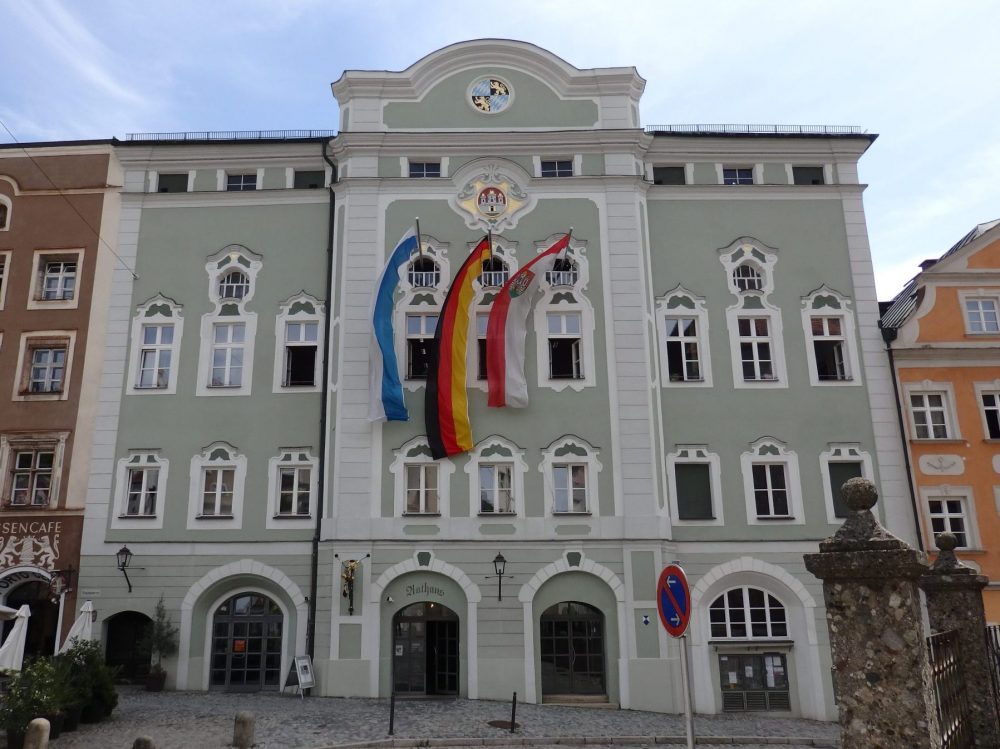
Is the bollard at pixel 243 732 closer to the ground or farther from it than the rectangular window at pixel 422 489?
closer to the ground

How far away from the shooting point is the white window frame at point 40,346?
24562 mm

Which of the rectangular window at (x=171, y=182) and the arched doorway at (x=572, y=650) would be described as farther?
the rectangular window at (x=171, y=182)

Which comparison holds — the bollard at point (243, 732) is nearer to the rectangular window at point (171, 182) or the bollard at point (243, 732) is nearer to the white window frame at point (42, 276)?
the white window frame at point (42, 276)

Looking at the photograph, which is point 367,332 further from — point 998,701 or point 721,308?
point 998,701

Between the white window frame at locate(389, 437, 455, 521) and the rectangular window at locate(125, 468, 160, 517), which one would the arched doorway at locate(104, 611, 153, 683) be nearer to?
the rectangular window at locate(125, 468, 160, 517)

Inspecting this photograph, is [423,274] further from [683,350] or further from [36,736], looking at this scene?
[36,736]

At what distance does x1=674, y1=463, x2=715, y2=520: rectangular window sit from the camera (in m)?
23.7

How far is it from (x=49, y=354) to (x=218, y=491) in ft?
22.9

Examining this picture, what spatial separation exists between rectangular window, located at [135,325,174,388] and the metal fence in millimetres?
21964

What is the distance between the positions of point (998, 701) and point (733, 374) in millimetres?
15849

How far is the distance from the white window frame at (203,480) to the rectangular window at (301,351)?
2.74 m

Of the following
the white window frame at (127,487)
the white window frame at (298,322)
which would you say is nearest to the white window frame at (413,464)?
the white window frame at (298,322)

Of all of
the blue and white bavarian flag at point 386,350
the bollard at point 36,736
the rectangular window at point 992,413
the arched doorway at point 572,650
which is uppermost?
the blue and white bavarian flag at point 386,350

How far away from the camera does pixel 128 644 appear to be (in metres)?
23.2
